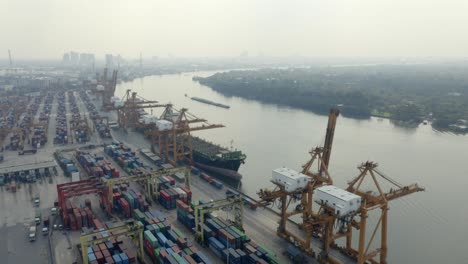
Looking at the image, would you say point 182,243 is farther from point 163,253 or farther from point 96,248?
point 96,248

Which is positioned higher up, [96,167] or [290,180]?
[290,180]

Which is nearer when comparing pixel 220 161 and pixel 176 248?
pixel 176 248

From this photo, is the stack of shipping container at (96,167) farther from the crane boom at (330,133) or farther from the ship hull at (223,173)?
the crane boom at (330,133)

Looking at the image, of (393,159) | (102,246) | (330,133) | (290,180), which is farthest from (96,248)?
(393,159)

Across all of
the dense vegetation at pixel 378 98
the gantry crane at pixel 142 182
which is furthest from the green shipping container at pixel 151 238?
the dense vegetation at pixel 378 98

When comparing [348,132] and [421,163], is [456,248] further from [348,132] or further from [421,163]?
[348,132]

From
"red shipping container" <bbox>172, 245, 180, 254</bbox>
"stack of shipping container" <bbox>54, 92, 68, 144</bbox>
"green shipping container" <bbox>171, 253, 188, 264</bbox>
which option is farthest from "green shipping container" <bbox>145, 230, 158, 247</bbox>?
"stack of shipping container" <bbox>54, 92, 68, 144</bbox>
